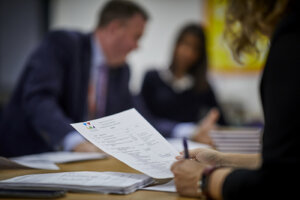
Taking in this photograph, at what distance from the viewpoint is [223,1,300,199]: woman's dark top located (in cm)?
58

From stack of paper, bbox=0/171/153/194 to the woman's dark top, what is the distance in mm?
219

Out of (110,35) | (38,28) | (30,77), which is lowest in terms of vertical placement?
(30,77)

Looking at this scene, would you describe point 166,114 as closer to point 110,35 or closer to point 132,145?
point 110,35

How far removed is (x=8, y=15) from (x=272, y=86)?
400 cm

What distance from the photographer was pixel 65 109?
186cm

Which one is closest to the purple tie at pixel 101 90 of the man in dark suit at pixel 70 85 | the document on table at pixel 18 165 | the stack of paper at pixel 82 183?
the man in dark suit at pixel 70 85

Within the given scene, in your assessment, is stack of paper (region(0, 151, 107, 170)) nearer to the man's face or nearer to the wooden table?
the wooden table

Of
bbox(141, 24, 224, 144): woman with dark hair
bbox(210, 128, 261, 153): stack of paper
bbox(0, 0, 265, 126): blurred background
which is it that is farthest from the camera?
bbox(0, 0, 265, 126): blurred background

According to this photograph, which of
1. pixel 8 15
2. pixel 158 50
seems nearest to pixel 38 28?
pixel 8 15

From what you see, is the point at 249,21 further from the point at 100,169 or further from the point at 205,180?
the point at 100,169

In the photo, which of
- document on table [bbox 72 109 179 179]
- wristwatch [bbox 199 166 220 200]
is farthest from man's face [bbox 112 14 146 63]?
wristwatch [bbox 199 166 220 200]

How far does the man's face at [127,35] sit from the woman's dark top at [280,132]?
1447 millimetres

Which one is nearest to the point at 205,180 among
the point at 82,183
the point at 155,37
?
the point at 82,183

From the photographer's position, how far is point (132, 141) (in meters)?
0.82
